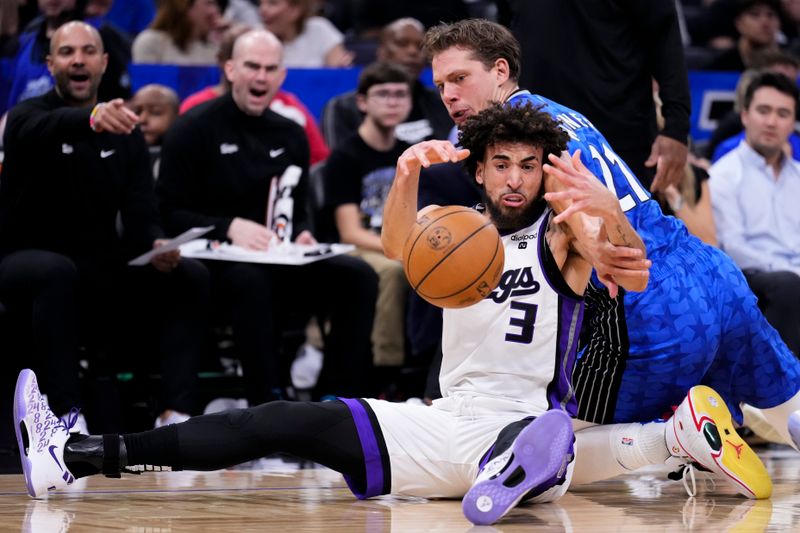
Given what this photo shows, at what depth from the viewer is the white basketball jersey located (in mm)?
4047

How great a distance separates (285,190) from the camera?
6773 mm

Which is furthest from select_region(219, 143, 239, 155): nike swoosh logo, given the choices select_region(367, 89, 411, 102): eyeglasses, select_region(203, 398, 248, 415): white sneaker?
select_region(203, 398, 248, 415): white sneaker

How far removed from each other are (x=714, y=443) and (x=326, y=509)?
1348 mm

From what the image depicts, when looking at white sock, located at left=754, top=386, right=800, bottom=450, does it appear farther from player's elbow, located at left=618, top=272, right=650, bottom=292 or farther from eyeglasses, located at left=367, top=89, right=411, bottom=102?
eyeglasses, located at left=367, top=89, right=411, bottom=102

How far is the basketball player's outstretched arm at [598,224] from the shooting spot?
3725 mm

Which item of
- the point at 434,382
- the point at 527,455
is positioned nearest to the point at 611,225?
the point at 527,455

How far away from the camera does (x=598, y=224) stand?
3885mm

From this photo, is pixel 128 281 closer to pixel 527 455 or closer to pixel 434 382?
pixel 434 382

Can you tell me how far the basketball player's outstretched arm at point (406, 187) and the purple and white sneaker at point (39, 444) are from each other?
1281mm

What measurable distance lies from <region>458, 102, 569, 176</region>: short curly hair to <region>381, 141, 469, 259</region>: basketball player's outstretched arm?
120 millimetres

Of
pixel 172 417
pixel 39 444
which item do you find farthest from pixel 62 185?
pixel 39 444

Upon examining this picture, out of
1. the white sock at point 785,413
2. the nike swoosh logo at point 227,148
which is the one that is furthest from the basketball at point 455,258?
the nike swoosh logo at point 227,148

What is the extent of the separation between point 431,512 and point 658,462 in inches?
38.7

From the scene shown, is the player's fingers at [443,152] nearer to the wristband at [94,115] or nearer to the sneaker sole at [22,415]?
the sneaker sole at [22,415]
